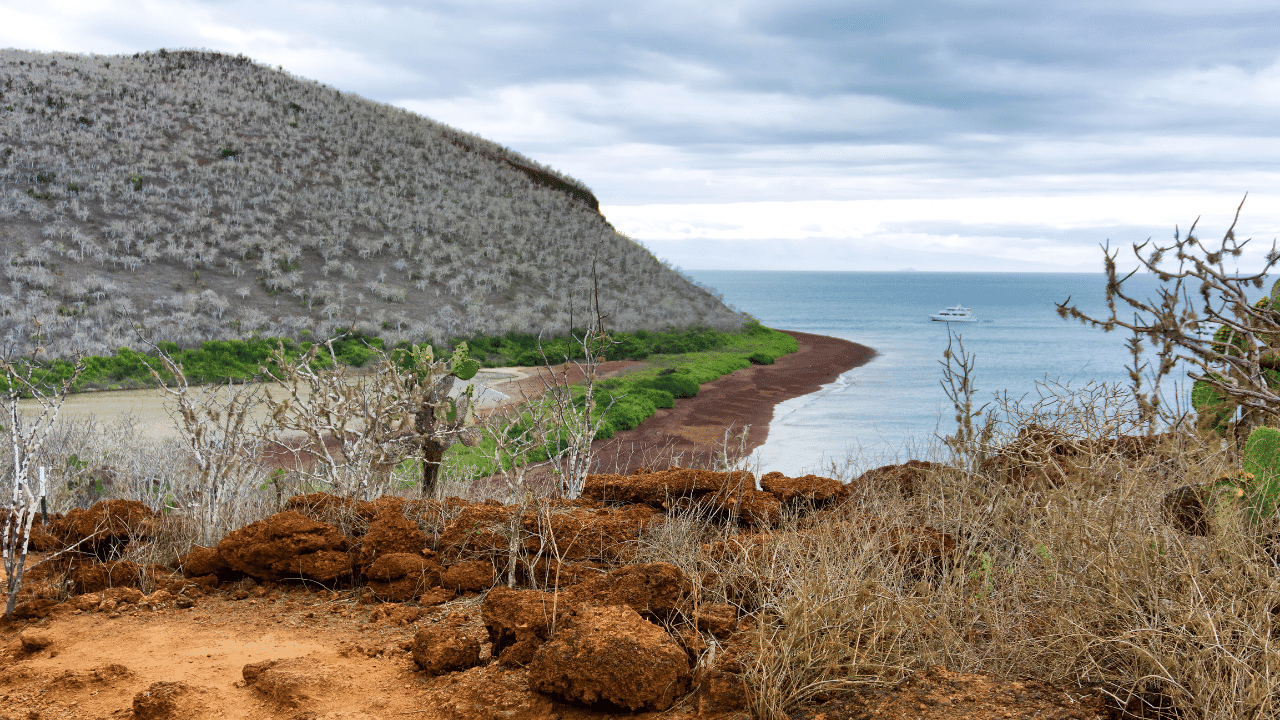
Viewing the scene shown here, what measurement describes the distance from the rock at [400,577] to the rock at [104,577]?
1.36 meters

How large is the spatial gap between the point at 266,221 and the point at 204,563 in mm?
28832

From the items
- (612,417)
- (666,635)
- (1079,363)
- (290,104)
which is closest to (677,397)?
(612,417)

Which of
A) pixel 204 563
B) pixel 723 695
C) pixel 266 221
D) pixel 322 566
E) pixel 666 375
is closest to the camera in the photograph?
pixel 723 695

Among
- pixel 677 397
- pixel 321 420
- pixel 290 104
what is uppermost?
pixel 290 104

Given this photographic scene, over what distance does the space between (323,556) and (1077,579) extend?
362cm

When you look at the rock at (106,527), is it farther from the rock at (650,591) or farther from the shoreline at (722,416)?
the shoreline at (722,416)

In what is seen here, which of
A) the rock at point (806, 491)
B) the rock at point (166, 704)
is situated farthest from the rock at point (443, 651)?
the rock at point (806, 491)

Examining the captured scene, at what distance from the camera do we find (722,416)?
18.7m

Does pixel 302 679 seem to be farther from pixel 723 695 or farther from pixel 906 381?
pixel 906 381

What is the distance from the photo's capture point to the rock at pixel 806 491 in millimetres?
5543

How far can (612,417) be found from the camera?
16.2 m

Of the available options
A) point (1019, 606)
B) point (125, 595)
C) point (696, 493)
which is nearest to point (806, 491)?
point (696, 493)

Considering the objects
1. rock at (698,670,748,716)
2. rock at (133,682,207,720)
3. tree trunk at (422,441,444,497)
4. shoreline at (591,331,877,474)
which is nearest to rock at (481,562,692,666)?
rock at (698,670,748,716)

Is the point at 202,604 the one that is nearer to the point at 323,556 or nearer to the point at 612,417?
the point at 323,556
